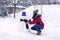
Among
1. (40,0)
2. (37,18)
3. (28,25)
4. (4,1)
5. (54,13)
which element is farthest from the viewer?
(40,0)

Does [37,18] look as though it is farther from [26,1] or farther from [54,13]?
[26,1]

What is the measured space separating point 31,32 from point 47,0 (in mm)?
37851

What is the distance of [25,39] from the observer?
23.2 feet

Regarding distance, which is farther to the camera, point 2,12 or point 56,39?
point 2,12

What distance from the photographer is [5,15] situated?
77.3 feet

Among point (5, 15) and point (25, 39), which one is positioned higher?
point (25, 39)

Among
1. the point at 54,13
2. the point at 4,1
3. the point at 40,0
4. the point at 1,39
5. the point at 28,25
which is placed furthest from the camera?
the point at 40,0

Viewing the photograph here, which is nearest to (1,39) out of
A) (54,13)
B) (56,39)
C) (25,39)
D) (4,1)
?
(25,39)

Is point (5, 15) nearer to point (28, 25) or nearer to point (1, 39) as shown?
point (28, 25)

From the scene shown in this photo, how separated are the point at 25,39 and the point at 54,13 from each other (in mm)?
15623

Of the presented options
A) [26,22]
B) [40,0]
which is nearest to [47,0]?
[40,0]

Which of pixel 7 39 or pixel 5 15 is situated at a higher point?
pixel 7 39

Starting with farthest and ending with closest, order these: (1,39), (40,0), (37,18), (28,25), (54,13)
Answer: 1. (40,0)
2. (54,13)
3. (28,25)
4. (37,18)
5. (1,39)

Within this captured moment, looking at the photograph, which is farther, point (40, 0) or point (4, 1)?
point (40, 0)
